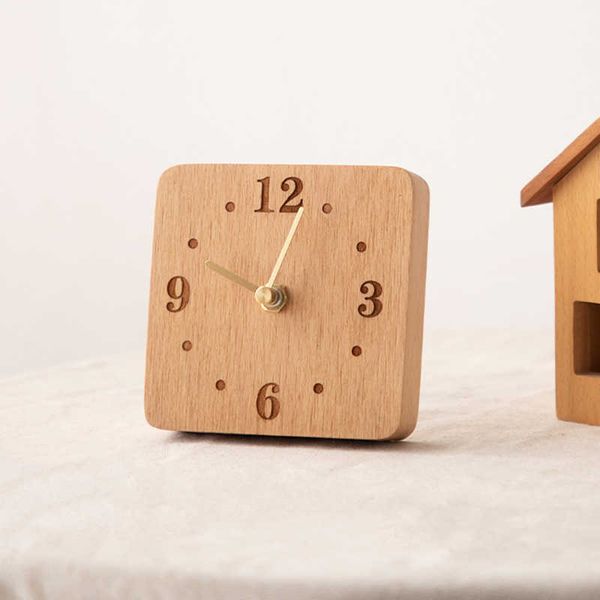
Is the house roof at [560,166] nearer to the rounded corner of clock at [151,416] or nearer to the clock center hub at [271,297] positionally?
the clock center hub at [271,297]

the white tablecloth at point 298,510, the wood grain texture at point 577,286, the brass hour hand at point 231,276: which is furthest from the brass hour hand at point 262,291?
the wood grain texture at point 577,286

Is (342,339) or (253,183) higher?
(253,183)

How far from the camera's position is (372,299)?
99cm

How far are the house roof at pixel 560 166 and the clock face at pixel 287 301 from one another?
0.61ft

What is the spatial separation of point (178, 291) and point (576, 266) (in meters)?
0.42

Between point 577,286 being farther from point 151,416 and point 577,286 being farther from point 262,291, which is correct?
point 151,416

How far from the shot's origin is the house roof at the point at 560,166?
112 centimetres

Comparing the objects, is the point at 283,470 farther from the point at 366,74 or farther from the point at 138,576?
the point at 366,74

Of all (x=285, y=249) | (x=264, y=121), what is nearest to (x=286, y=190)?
(x=285, y=249)

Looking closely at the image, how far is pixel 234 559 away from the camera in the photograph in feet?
2.07

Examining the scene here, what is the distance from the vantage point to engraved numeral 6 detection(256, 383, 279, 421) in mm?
1000

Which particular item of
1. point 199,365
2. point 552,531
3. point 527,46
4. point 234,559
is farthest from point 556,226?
point 527,46

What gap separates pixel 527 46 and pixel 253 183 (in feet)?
5.31

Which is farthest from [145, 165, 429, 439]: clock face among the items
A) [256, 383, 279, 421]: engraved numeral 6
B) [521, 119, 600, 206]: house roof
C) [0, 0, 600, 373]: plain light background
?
[0, 0, 600, 373]: plain light background
